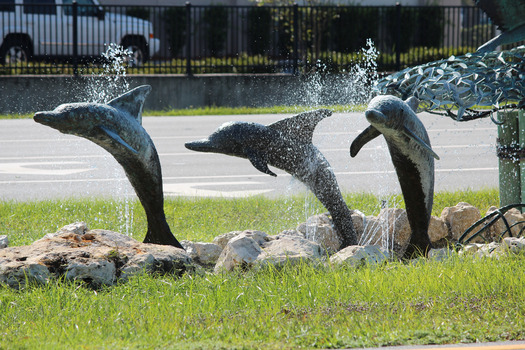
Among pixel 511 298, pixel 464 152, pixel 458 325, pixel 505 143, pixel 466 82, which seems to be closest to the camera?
pixel 458 325

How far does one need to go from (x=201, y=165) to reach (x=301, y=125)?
5.83 m

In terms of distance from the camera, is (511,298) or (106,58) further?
(106,58)

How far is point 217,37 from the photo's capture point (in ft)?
85.7

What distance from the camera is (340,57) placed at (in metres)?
23.7

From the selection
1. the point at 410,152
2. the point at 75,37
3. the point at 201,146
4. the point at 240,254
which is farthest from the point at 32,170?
the point at 75,37

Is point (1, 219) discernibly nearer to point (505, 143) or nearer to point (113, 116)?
point (113, 116)

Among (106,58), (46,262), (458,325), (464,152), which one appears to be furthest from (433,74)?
(106,58)

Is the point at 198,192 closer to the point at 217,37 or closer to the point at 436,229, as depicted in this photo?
the point at 436,229

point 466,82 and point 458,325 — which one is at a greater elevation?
point 466,82

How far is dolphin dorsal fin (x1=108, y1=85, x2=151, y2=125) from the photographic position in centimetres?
688

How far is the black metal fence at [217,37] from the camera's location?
21.9 metres

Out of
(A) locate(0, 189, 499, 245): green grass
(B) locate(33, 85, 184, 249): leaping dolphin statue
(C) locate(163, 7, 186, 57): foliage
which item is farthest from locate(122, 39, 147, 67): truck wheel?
(B) locate(33, 85, 184, 249): leaping dolphin statue

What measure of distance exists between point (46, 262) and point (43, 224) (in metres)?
3.06

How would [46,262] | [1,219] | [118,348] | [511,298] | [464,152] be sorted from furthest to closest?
[464,152]
[1,219]
[46,262]
[511,298]
[118,348]
